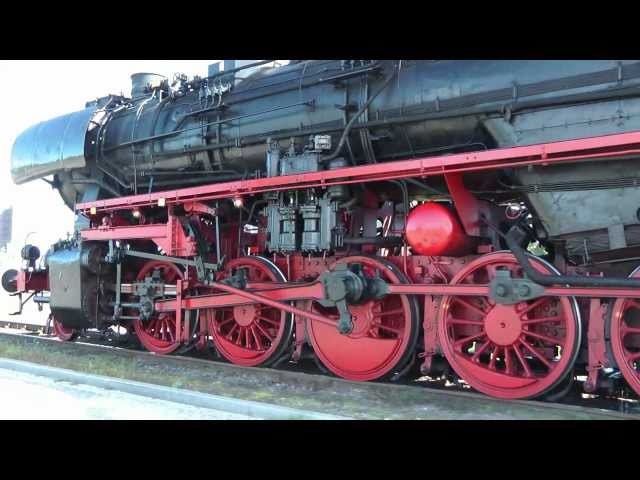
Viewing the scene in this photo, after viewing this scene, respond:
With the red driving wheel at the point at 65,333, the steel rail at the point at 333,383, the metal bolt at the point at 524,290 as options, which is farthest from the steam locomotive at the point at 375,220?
the red driving wheel at the point at 65,333

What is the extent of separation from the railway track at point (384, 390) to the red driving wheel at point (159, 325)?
211 mm

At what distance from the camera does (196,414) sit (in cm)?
412

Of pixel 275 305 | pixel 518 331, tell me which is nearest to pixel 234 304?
pixel 275 305

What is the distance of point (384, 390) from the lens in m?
4.92

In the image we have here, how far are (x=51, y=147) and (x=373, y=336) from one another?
5.57m

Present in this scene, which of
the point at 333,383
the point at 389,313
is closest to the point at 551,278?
the point at 389,313

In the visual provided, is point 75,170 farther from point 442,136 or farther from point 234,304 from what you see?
point 442,136

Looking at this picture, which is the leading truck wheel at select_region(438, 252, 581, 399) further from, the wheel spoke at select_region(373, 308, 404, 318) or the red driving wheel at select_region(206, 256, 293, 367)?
the red driving wheel at select_region(206, 256, 293, 367)

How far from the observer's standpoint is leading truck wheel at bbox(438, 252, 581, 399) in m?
4.34

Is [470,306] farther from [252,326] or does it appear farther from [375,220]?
[252,326]

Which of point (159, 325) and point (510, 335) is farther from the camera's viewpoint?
point (159, 325)

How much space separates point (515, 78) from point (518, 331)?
2.02 meters

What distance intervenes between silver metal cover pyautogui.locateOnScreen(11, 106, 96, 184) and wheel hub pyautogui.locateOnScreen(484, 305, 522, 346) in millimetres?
5781

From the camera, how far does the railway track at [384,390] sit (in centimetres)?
412
